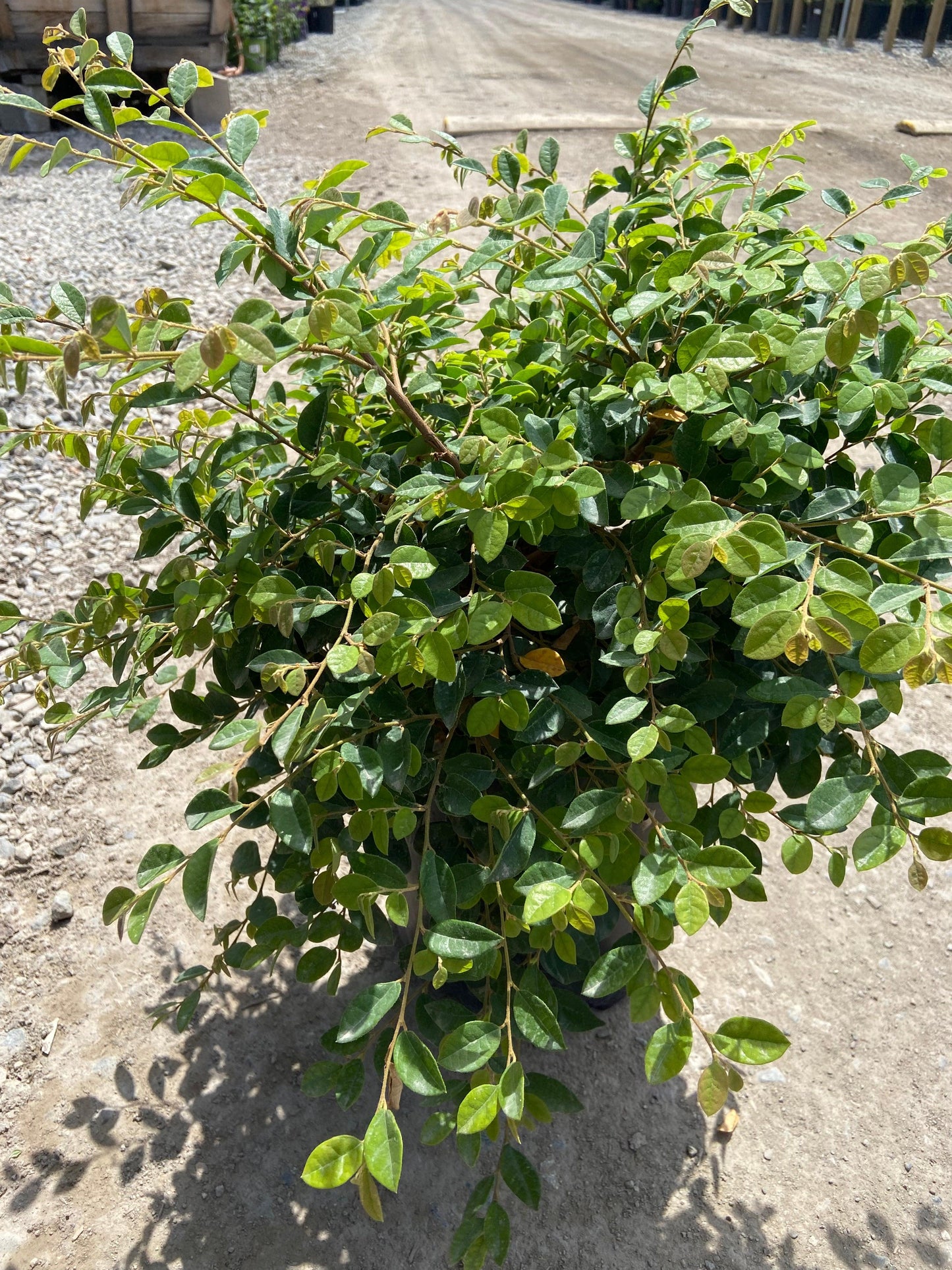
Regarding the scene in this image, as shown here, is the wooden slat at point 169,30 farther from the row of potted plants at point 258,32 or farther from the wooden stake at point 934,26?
→ the wooden stake at point 934,26

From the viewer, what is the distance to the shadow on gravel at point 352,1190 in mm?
1526

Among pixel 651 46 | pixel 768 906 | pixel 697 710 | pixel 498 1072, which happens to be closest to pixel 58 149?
pixel 697 710

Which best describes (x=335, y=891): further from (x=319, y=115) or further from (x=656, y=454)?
(x=319, y=115)

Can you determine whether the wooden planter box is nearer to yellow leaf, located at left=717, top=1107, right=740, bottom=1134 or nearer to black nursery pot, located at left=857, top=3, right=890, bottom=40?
yellow leaf, located at left=717, top=1107, right=740, bottom=1134

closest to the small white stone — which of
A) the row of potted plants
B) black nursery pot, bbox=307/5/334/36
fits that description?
the row of potted plants

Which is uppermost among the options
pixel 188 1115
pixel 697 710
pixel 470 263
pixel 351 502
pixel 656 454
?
pixel 470 263

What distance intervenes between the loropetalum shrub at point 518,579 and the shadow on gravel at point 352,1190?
0.30 m

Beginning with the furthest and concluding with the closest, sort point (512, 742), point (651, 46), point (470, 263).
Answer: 1. point (651, 46)
2. point (512, 742)
3. point (470, 263)

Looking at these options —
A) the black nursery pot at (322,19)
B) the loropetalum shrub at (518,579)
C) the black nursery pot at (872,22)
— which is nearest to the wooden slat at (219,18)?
the loropetalum shrub at (518,579)

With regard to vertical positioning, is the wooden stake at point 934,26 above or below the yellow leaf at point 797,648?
above

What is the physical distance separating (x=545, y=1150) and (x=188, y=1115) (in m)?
0.66

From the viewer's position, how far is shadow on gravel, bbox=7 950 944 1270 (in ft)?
5.01

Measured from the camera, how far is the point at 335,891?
1.04 meters

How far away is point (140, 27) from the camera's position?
256 inches
